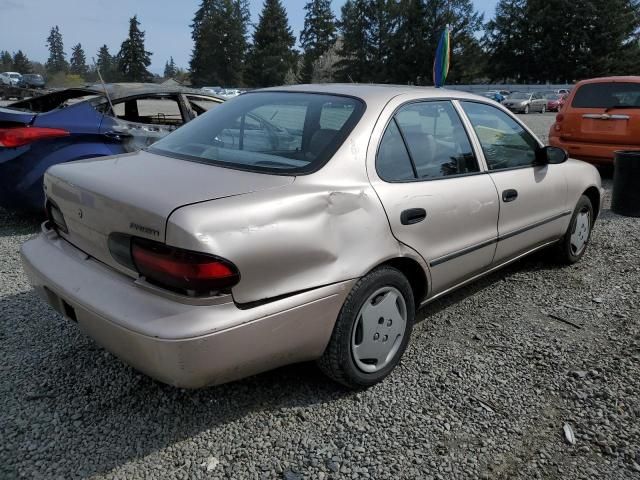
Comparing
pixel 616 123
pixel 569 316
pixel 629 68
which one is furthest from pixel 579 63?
pixel 569 316

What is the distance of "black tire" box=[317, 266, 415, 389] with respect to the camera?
2.46 metres

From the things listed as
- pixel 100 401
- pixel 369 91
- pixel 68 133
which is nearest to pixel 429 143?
pixel 369 91

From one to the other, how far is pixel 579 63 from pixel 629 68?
5.44 m

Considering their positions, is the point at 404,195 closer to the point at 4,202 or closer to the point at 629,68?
the point at 4,202

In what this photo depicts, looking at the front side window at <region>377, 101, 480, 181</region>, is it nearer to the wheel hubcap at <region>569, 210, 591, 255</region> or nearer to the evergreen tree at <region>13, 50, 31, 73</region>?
the wheel hubcap at <region>569, 210, 591, 255</region>

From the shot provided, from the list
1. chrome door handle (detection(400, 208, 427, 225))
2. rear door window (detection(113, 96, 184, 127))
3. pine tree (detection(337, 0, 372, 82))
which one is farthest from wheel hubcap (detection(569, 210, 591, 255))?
pine tree (detection(337, 0, 372, 82))

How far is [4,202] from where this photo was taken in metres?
5.07

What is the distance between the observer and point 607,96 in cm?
801

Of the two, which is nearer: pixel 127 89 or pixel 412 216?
pixel 412 216

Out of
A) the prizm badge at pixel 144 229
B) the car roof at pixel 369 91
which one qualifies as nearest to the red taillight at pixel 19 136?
the car roof at pixel 369 91

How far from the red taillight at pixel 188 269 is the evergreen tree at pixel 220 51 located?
93.8 metres

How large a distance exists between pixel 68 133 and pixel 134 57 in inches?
3656

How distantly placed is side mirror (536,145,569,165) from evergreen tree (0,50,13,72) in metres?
116

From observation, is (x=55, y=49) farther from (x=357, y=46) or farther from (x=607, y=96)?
(x=607, y=96)
